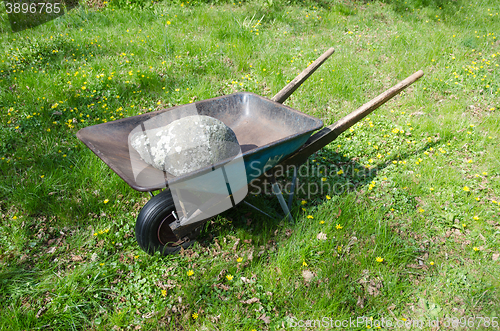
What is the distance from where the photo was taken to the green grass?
209cm

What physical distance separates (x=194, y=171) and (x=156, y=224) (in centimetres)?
72

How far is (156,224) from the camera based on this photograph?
7.32 ft

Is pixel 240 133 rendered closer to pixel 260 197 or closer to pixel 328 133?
pixel 260 197

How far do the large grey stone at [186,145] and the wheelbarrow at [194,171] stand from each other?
0.33 ft

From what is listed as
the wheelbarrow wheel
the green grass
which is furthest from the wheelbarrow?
the green grass

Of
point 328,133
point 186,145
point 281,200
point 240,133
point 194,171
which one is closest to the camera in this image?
point 194,171

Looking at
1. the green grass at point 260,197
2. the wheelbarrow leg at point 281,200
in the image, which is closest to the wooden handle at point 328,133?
the wheelbarrow leg at point 281,200

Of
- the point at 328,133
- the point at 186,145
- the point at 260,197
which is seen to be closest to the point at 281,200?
the point at 260,197

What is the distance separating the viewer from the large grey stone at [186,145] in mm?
2113

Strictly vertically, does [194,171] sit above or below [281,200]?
above

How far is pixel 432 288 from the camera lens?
2191mm

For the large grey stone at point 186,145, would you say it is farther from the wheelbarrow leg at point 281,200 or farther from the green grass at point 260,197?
the green grass at point 260,197

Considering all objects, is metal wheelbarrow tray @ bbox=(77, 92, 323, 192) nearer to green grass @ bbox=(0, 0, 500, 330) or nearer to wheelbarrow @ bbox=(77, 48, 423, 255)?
wheelbarrow @ bbox=(77, 48, 423, 255)

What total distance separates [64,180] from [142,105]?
1.57 meters
